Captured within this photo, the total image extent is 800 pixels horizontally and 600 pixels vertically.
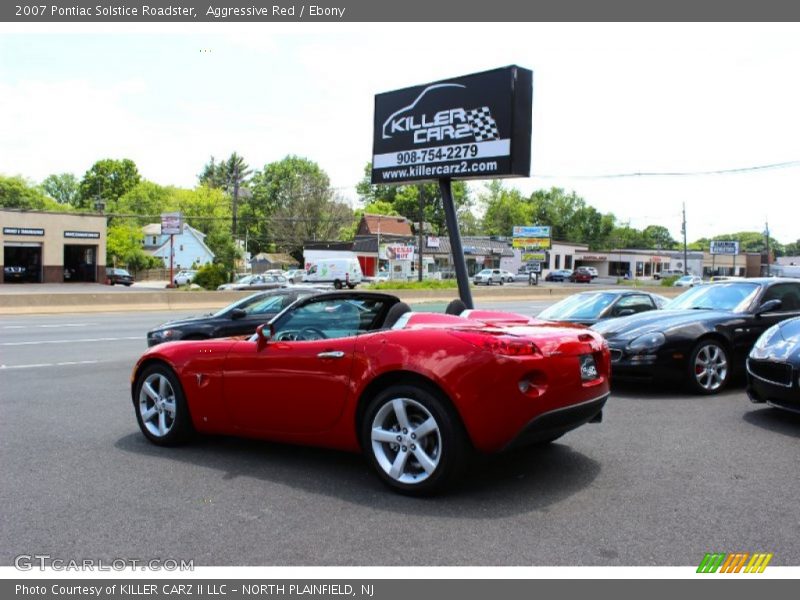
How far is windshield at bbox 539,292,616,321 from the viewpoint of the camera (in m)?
11.2

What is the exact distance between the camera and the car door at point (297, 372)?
191 inches

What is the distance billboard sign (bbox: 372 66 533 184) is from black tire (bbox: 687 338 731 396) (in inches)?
192

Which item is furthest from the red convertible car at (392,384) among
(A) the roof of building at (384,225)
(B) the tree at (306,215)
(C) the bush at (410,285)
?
(B) the tree at (306,215)

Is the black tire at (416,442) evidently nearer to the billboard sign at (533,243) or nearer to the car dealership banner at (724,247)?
A: the billboard sign at (533,243)

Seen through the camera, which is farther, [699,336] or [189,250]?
[189,250]

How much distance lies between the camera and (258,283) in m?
43.7

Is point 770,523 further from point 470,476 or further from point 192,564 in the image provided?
point 192,564

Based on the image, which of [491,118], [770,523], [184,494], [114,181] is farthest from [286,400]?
[114,181]

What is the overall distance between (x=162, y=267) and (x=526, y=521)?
279 feet

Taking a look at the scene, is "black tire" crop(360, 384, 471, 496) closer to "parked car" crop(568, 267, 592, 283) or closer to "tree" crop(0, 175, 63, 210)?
"parked car" crop(568, 267, 592, 283)

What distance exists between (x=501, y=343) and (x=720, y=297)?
236 inches

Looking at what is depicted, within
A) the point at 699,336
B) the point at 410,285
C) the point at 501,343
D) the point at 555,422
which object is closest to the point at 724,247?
the point at 410,285

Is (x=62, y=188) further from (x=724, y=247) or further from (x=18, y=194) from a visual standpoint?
(x=724, y=247)

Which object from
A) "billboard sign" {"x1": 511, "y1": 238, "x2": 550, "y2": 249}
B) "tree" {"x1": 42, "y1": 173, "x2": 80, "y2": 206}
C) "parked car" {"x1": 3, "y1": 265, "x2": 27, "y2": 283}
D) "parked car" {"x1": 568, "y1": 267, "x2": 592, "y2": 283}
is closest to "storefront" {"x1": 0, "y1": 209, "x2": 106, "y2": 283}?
"parked car" {"x1": 3, "y1": 265, "x2": 27, "y2": 283}
